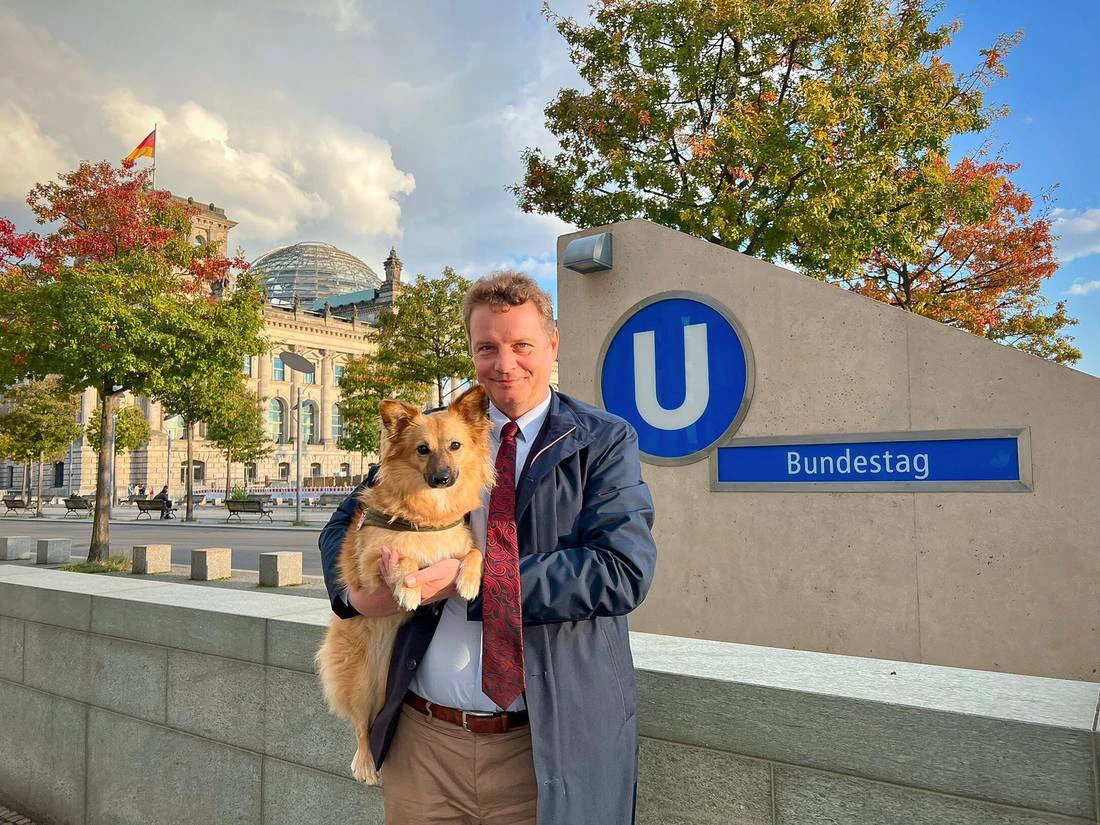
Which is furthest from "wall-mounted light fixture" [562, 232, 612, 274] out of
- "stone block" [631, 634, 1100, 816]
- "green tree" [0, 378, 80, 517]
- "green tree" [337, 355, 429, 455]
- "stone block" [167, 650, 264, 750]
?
"green tree" [0, 378, 80, 517]

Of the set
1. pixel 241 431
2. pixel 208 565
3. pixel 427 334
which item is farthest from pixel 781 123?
pixel 241 431

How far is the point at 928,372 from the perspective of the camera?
553 centimetres

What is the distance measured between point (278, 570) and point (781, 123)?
1257 centimetres

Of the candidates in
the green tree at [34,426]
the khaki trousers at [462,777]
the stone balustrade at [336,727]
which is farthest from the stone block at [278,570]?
the green tree at [34,426]

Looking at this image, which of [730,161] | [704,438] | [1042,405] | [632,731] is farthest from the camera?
[730,161]

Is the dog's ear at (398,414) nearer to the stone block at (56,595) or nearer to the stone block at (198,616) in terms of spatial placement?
the stone block at (198,616)

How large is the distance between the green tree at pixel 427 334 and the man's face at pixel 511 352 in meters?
31.9

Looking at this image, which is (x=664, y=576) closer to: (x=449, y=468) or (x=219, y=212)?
(x=449, y=468)

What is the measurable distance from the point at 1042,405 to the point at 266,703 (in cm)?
505

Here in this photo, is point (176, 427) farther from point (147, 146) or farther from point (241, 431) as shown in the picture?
point (147, 146)

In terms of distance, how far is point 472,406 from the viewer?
217 centimetres

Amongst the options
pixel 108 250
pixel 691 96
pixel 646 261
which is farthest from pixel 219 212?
pixel 646 261

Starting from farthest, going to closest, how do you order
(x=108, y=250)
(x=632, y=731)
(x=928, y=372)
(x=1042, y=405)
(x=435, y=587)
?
(x=108, y=250) < (x=928, y=372) < (x=1042, y=405) < (x=632, y=731) < (x=435, y=587)

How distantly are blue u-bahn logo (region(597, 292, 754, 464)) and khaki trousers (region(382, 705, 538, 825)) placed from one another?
4.54 metres
